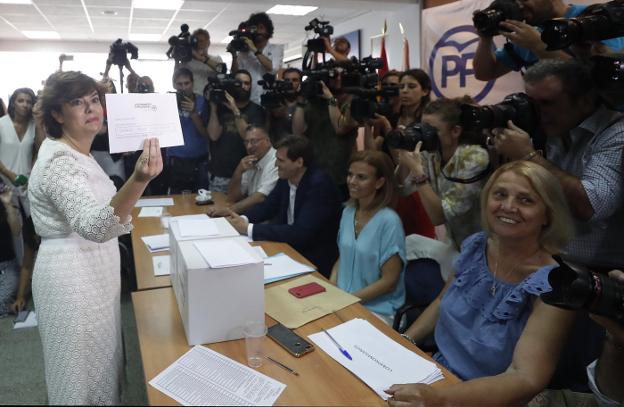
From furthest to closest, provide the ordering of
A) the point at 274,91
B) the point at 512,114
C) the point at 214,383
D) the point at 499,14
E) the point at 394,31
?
the point at 394,31 < the point at 274,91 < the point at 499,14 < the point at 512,114 < the point at 214,383

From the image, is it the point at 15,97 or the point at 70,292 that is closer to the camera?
the point at 70,292

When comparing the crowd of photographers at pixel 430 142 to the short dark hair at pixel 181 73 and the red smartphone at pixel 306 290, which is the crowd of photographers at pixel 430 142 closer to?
the short dark hair at pixel 181 73

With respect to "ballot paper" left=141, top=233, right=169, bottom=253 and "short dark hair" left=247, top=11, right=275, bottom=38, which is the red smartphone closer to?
Result: "ballot paper" left=141, top=233, right=169, bottom=253

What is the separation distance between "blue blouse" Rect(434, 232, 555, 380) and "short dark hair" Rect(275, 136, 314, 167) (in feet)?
3.89

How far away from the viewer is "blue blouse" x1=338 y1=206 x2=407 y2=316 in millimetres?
2045

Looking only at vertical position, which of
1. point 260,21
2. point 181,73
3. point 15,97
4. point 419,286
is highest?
point 260,21

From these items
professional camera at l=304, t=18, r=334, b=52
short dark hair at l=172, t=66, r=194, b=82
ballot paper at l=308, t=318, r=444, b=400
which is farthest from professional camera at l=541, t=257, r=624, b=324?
short dark hair at l=172, t=66, r=194, b=82

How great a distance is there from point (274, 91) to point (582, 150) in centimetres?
228

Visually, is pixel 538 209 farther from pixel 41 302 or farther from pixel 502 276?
pixel 41 302

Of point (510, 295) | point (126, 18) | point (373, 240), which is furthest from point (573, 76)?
point (126, 18)

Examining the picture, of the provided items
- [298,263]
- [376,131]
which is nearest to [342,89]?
[376,131]

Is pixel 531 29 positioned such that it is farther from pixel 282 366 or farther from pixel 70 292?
pixel 70 292

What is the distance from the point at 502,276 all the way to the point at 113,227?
1141 millimetres

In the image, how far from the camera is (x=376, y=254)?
2064 mm
